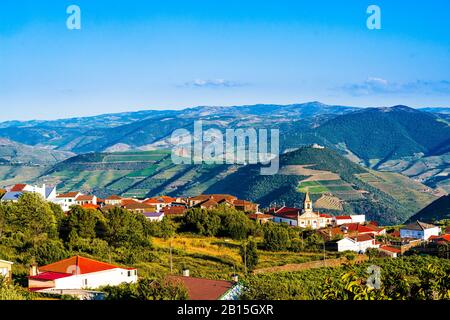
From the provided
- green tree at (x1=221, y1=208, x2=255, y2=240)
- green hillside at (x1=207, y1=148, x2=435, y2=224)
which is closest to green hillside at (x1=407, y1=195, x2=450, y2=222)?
green hillside at (x1=207, y1=148, x2=435, y2=224)

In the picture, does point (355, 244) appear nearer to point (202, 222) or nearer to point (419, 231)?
point (202, 222)

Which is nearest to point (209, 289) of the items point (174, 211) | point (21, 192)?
point (21, 192)

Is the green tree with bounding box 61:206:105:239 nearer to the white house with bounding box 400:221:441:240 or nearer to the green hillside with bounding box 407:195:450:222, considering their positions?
the white house with bounding box 400:221:441:240
